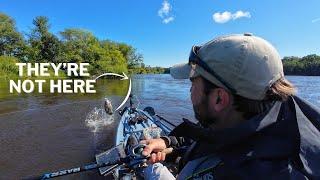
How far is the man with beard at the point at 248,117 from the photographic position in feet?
4.58

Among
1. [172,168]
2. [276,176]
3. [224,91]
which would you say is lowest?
[172,168]

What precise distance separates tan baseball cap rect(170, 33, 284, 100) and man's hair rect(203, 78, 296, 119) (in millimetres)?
28

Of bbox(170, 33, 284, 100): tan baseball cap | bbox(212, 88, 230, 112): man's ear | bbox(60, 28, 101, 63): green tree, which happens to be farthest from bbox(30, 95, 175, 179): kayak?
bbox(60, 28, 101, 63): green tree

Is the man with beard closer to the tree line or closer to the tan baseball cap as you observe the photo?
the tan baseball cap

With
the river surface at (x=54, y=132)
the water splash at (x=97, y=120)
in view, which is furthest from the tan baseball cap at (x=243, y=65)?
the water splash at (x=97, y=120)

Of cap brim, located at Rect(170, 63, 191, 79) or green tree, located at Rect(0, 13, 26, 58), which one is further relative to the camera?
green tree, located at Rect(0, 13, 26, 58)

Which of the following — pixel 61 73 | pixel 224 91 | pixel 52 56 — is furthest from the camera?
pixel 52 56

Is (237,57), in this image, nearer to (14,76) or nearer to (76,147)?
(76,147)

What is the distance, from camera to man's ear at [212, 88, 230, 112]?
1.67 m

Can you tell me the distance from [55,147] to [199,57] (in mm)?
10101

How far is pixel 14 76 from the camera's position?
42375 mm

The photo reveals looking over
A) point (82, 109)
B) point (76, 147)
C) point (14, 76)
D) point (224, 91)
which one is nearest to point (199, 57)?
point (224, 91)

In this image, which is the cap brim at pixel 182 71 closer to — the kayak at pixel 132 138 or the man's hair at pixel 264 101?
the man's hair at pixel 264 101

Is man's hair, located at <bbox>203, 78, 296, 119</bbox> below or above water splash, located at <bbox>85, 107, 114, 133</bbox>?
above
